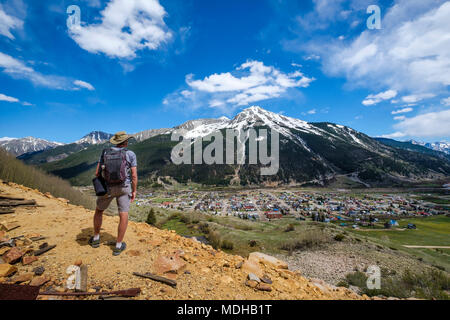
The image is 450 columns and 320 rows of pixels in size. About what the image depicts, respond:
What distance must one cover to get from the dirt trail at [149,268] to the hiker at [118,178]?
1.46 feet

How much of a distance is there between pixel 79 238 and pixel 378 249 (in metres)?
17.2

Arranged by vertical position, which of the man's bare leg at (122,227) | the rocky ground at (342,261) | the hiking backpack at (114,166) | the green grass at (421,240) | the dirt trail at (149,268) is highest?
the hiking backpack at (114,166)

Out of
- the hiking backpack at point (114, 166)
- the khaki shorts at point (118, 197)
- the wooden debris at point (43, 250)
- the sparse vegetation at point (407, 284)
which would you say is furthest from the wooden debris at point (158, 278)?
the sparse vegetation at point (407, 284)

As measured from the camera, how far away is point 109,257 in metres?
3.90

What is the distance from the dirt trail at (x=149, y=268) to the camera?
3.08 meters

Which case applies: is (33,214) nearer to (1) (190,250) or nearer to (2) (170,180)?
(1) (190,250)

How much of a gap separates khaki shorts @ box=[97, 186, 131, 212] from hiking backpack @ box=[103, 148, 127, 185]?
0.20 metres

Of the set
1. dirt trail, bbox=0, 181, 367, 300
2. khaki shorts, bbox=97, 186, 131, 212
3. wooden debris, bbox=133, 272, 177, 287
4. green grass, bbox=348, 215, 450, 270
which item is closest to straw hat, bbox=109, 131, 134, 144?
khaki shorts, bbox=97, 186, 131, 212

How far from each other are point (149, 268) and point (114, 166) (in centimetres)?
218

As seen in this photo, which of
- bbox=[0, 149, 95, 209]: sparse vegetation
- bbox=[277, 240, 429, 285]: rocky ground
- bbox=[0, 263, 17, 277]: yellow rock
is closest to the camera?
bbox=[0, 263, 17, 277]: yellow rock

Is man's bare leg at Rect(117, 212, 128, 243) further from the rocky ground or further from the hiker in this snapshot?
the rocky ground

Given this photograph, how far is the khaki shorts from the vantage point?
13.7 feet

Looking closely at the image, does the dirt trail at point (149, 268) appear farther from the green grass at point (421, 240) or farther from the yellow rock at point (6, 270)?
the green grass at point (421, 240)

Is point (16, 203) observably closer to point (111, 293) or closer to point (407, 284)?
point (111, 293)
